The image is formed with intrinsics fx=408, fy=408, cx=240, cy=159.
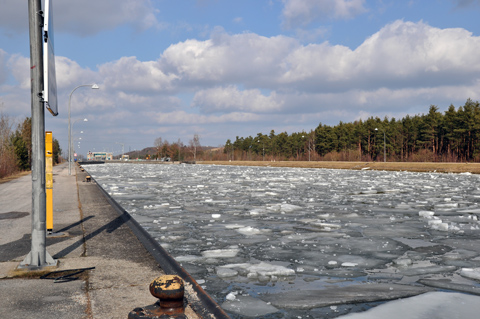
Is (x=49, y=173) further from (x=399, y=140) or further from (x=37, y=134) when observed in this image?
(x=399, y=140)

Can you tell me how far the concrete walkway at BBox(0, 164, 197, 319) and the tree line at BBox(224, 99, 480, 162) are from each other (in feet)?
206

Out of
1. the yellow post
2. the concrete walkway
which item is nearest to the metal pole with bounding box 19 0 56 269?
the concrete walkway

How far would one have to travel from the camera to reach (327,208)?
12141mm

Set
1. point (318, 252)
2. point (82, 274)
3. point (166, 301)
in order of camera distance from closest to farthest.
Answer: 1. point (166, 301)
2. point (82, 274)
3. point (318, 252)

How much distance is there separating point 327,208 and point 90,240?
732 cm

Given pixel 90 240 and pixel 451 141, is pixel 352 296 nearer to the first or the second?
pixel 90 240

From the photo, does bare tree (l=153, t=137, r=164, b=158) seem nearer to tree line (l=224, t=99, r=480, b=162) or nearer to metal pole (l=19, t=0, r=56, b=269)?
tree line (l=224, t=99, r=480, b=162)

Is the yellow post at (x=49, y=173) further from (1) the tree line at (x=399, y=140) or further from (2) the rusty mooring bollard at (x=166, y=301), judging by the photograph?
(1) the tree line at (x=399, y=140)

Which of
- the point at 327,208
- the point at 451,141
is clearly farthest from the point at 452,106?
the point at 327,208

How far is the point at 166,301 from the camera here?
333 centimetres

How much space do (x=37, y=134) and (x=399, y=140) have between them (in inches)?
3486

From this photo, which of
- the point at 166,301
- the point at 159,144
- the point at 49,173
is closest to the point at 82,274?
the point at 166,301

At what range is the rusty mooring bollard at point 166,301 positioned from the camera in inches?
129

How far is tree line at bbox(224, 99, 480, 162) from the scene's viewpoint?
227ft
